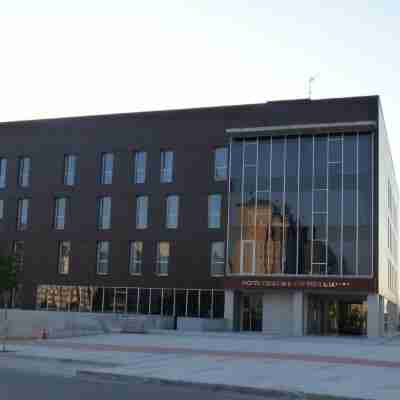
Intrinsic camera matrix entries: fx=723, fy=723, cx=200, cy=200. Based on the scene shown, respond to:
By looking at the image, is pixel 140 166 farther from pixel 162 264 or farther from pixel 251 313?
pixel 251 313

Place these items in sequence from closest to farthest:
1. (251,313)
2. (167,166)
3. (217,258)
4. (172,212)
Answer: (251,313) < (217,258) < (172,212) < (167,166)

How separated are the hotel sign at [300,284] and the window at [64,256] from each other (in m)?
14.7

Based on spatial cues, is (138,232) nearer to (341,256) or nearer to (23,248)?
(23,248)

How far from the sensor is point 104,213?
5512 centimetres

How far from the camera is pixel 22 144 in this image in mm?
58719

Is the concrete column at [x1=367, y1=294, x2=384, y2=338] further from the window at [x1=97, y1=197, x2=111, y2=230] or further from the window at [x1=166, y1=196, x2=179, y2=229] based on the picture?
the window at [x1=97, y1=197, x2=111, y2=230]

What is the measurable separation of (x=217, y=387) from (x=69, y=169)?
42.2 meters

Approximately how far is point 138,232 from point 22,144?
1309 cm

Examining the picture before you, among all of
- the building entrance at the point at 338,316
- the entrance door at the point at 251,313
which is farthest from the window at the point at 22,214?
the building entrance at the point at 338,316

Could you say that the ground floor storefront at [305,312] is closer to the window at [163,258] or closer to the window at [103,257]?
the window at [163,258]

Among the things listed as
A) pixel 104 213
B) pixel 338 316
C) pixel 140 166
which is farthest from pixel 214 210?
pixel 338 316

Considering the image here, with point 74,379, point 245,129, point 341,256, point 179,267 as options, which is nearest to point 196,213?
point 179,267

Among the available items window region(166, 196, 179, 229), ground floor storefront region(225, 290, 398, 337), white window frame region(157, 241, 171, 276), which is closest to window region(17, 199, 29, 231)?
white window frame region(157, 241, 171, 276)

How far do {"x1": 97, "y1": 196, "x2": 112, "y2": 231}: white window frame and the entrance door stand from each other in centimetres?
1251
